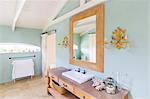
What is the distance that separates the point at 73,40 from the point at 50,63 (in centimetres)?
174

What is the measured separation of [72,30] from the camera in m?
2.70

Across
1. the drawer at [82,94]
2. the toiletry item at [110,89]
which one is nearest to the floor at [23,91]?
the drawer at [82,94]

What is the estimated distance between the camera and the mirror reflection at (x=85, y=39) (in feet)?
6.97

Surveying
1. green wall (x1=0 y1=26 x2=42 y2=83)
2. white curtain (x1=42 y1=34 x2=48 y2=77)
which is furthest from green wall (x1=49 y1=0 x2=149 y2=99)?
green wall (x1=0 y1=26 x2=42 y2=83)

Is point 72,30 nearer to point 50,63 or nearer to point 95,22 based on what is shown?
point 95,22

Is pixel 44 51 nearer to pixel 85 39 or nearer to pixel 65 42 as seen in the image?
pixel 65 42

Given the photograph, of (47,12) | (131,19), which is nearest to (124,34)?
(131,19)

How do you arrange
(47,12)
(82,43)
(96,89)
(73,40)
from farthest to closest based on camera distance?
(47,12) < (73,40) < (82,43) < (96,89)

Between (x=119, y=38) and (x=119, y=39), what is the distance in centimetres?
1

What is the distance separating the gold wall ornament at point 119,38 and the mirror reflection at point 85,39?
0.45m

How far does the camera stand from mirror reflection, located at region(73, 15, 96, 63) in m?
2.12

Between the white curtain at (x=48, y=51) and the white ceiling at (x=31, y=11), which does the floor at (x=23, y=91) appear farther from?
the white ceiling at (x=31, y=11)

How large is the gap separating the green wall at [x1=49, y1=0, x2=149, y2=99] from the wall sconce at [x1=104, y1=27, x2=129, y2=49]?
6 centimetres

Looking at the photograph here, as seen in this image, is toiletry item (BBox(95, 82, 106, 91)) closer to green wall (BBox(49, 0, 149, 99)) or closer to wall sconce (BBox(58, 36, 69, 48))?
green wall (BBox(49, 0, 149, 99))
